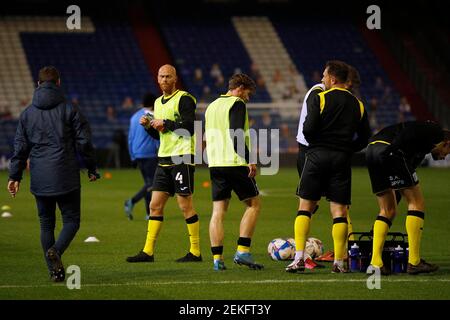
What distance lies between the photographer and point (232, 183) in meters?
11.9

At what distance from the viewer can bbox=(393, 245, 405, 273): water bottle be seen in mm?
11336

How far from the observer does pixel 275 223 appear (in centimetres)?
1775

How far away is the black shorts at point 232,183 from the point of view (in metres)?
11.8

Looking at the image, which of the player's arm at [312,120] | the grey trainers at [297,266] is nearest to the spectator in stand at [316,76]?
the player's arm at [312,120]

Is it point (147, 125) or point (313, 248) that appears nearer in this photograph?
point (147, 125)

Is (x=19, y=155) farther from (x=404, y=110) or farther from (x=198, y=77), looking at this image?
(x=198, y=77)

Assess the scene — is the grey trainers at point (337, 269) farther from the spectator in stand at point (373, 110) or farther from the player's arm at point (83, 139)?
the spectator in stand at point (373, 110)

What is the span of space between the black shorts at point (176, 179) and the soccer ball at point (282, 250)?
3.97ft

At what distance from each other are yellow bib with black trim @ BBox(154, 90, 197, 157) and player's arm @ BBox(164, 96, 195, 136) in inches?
2.7

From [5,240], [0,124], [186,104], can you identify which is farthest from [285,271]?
[0,124]

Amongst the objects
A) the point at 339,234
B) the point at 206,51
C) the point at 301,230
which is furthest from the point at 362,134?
the point at 206,51

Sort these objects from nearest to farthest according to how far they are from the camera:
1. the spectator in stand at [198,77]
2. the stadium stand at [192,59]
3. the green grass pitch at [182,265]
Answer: the green grass pitch at [182,265]
the stadium stand at [192,59]
the spectator in stand at [198,77]

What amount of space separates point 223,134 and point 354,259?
2.02m

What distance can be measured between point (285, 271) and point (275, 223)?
6.23 metres
